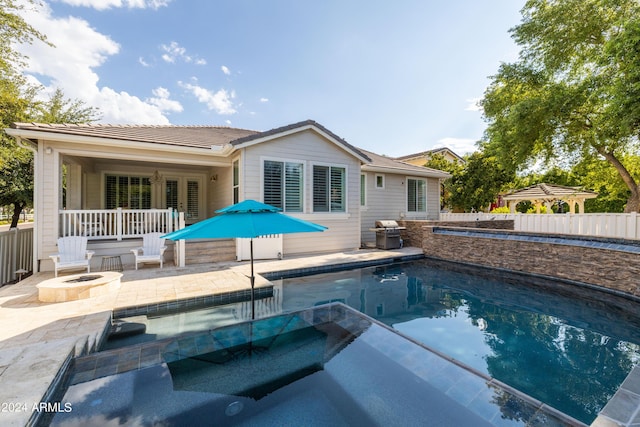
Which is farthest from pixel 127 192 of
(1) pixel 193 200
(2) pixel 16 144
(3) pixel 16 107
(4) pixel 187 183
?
(3) pixel 16 107

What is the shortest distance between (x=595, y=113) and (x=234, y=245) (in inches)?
675

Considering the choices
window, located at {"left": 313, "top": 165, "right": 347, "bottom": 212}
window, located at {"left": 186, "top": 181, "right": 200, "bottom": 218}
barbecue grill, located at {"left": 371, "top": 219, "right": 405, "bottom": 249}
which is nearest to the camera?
window, located at {"left": 313, "top": 165, "right": 347, "bottom": 212}

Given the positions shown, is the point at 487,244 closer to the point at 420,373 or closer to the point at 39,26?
the point at 420,373

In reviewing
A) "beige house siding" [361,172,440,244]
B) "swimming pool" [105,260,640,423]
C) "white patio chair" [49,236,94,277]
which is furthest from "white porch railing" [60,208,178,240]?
"beige house siding" [361,172,440,244]

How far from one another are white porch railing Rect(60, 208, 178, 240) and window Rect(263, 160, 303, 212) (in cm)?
324

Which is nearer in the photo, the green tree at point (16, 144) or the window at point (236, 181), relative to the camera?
the window at point (236, 181)

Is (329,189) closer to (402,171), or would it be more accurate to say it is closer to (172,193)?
(402,171)

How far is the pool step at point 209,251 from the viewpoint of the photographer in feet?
28.9

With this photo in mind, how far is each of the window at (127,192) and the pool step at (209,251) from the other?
482 centimetres

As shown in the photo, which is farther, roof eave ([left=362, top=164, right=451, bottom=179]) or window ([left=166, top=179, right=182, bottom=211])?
→ roof eave ([left=362, top=164, right=451, bottom=179])

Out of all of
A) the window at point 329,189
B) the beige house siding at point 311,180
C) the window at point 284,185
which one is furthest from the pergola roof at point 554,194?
the window at point 284,185

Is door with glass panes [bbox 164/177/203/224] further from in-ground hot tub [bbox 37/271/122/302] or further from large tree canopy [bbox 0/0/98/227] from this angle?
in-ground hot tub [bbox 37/271/122/302]

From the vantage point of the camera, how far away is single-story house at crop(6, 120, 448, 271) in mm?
7668

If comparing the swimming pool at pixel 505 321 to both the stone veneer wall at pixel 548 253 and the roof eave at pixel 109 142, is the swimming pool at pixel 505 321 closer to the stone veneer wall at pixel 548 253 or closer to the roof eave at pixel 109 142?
the stone veneer wall at pixel 548 253
